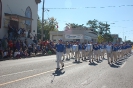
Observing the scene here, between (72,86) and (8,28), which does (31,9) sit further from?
(72,86)

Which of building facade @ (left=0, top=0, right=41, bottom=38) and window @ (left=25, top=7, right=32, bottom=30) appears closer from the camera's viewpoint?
building facade @ (left=0, top=0, right=41, bottom=38)

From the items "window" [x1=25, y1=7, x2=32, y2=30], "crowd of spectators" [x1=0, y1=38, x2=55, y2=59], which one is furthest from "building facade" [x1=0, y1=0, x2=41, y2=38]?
"crowd of spectators" [x1=0, y1=38, x2=55, y2=59]

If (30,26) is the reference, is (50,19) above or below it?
above

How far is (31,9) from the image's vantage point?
34906 mm

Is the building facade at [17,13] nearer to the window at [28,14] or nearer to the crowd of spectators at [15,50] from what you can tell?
the window at [28,14]

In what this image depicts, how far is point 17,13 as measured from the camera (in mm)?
30953

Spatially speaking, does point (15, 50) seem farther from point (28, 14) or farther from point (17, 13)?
point (28, 14)

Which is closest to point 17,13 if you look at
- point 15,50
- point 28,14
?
point 28,14

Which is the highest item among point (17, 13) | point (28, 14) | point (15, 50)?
point (28, 14)

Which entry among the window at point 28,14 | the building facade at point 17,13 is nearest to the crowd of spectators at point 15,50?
the building facade at point 17,13

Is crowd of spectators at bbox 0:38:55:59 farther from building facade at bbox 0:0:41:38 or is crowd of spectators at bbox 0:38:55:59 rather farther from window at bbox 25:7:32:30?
window at bbox 25:7:32:30

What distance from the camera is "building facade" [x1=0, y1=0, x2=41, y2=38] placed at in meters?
27.7

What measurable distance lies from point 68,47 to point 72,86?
15.2m

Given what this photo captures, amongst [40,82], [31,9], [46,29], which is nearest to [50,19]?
[46,29]
